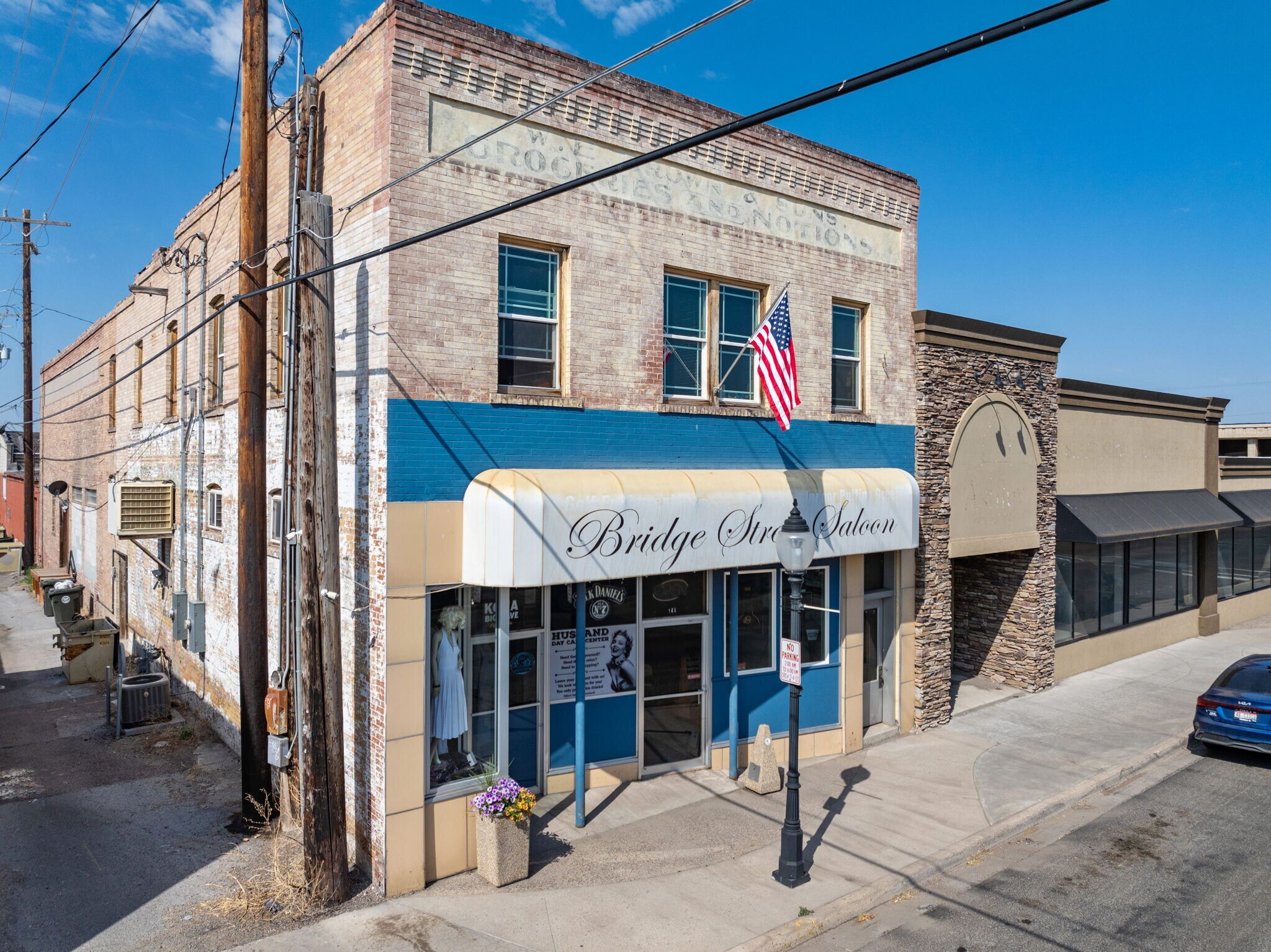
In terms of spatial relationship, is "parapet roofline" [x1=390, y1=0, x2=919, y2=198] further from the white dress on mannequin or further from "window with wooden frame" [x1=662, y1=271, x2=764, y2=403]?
the white dress on mannequin

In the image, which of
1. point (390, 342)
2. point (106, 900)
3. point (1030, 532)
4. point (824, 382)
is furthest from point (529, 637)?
point (1030, 532)

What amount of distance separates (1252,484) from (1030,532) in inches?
519

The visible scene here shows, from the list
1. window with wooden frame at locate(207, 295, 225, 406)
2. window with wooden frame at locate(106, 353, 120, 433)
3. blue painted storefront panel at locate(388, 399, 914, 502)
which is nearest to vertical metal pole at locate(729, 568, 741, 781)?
blue painted storefront panel at locate(388, 399, 914, 502)

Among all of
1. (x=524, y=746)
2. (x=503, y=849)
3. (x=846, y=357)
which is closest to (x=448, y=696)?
(x=524, y=746)

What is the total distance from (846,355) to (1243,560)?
19.4 metres

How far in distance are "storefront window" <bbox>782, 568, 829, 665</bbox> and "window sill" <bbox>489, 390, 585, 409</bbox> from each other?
17.1 ft

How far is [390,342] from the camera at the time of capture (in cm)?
893

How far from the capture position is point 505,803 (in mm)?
8938

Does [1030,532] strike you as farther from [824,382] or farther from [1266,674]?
[824,382]

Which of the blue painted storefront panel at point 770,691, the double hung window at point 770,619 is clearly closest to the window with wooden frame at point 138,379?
the blue painted storefront panel at point 770,691

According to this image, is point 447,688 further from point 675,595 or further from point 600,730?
point 675,595

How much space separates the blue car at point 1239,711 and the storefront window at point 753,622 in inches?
274

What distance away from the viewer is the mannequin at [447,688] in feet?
31.3

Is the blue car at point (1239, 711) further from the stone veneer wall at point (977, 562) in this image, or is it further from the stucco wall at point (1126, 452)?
the stucco wall at point (1126, 452)
